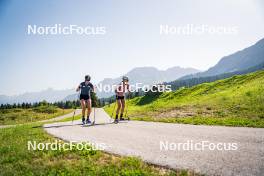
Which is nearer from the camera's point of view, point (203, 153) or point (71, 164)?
point (71, 164)

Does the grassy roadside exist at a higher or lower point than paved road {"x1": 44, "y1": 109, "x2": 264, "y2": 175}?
lower

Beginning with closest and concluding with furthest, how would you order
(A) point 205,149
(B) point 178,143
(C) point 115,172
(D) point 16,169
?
(C) point 115,172 < (D) point 16,169 < (A) point 205,149 < (B) point 178,143

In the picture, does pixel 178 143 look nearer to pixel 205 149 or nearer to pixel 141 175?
pixel 205 149

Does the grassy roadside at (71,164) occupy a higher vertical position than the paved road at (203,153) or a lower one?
lower

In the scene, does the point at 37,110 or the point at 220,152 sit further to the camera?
the point at 37,110

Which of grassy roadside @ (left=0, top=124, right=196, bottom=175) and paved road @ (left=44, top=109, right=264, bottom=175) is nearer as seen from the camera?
paved road @ (left=44, top=109, right=264, bottom=175)

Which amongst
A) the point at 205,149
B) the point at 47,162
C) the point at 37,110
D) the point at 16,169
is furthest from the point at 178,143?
the point at 37,110

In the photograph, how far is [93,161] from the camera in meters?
7.56

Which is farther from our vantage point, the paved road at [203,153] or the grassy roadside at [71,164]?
the grassy roadside at [71,164]

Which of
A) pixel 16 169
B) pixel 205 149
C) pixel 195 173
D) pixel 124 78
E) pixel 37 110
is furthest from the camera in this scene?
pixel 37 110

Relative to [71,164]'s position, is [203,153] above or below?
above

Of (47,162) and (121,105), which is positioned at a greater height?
(121,105)

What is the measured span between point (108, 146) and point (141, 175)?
3712 millimetres

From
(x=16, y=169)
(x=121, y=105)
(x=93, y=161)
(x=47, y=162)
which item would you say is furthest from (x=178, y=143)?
(x=121, y=105)
